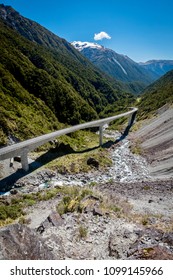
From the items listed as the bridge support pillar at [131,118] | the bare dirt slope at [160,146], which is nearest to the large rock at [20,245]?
the bare dirt slope at [160,146]

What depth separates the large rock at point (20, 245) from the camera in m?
10.8

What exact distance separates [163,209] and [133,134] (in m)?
56.1

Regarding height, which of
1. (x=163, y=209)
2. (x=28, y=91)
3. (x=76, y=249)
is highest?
(x=28, y=91)

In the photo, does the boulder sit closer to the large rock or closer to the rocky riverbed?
the rocky riverbed

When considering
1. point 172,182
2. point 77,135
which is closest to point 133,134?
point 77,135

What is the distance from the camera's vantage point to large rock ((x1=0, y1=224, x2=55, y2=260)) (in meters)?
10.8

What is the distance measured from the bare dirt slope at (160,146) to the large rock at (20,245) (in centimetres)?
3346

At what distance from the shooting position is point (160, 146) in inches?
2258

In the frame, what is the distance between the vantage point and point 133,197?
31.7m

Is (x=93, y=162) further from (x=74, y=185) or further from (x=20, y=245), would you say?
(x=20, y=245)

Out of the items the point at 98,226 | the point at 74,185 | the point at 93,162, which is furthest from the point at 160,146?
the point at 98,226

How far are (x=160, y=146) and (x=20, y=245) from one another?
166ft

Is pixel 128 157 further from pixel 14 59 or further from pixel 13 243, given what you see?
pixel 14 59

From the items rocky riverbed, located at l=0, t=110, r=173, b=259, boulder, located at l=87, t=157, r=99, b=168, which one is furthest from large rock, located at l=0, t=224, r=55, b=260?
boulder, located at l=87, t=157, r=99, b=168
